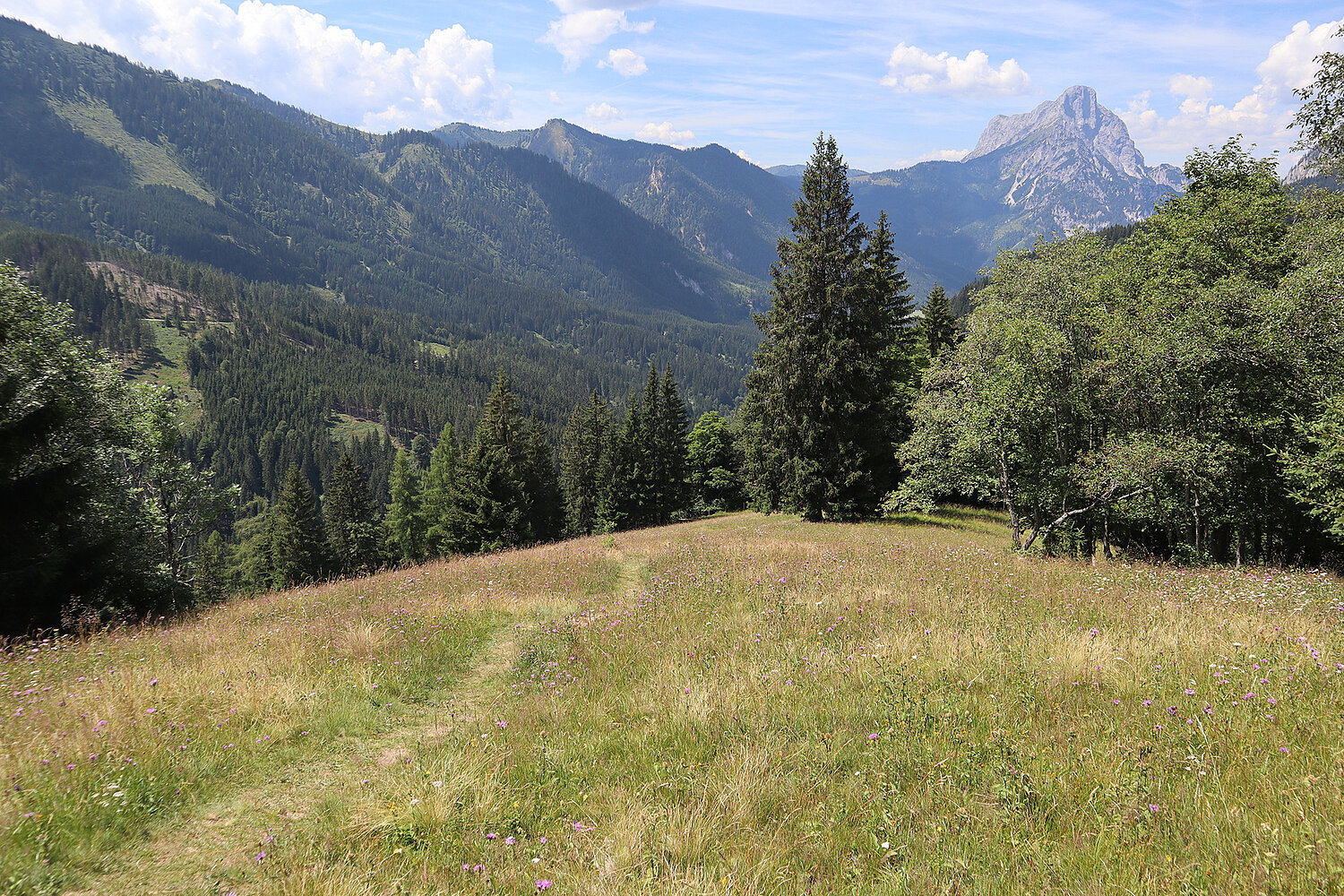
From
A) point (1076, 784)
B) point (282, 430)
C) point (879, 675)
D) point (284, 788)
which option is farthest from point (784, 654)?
point (282, 430)

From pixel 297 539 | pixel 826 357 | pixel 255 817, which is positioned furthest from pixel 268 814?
pixel 297 539

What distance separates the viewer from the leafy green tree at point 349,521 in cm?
6631

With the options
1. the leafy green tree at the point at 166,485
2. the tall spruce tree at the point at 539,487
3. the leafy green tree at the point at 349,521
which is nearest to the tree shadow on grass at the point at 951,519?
the leafy green tree at the point at 166,485

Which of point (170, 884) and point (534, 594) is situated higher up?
point (170, 884)

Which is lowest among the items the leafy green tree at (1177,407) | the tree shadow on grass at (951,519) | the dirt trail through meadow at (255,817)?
the tree shadow on grass at (951,519)

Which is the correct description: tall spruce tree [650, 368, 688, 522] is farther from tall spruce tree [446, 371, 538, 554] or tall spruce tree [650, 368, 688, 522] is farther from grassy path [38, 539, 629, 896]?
grassy path [38, 539, 629, 896]

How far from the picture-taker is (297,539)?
59.8 metres

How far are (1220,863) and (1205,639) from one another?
375 centimetres

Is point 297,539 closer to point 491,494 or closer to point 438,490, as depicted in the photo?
point 438,490

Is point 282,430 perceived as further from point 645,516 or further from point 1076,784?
point 1076,784

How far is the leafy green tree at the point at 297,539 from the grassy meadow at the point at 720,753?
5988cm

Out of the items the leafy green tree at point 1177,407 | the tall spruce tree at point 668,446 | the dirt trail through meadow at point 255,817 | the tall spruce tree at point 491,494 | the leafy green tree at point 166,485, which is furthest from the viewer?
the tall spruce tree at point 668,446

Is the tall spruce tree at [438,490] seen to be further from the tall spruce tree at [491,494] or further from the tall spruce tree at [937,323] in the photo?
the tall spruce tree at [937,323]

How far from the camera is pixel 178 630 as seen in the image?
978 centimetres
